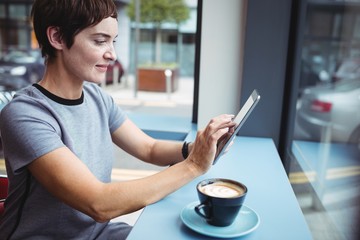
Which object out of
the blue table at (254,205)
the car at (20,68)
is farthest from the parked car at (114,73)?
the blue table at (254,205)

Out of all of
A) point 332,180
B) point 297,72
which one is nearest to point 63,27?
point 297,72

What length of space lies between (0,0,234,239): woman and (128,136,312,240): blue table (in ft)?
0.23

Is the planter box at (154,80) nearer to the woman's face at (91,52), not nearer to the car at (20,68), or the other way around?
the car at (20,68)

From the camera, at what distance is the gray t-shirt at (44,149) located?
0.91 meters

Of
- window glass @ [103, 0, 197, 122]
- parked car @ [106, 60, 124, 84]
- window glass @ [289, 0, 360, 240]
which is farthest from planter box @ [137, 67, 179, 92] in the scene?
window glass @ [289, 0, 360, 240]

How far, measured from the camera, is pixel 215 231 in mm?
828

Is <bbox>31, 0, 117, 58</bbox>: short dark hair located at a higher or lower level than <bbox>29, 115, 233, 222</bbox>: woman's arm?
higher

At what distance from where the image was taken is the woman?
875mm

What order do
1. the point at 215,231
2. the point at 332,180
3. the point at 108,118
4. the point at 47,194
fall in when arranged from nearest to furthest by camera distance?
the point at 215,231, the point at 47,194, the point at 108,118, the point at 332,180

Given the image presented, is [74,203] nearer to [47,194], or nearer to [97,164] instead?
[47,194]

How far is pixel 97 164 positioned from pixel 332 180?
2.32 m

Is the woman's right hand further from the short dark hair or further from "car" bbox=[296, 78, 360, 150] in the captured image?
"car" bbox=[296, 78, 360, 150]

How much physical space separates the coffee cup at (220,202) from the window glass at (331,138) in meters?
0.96

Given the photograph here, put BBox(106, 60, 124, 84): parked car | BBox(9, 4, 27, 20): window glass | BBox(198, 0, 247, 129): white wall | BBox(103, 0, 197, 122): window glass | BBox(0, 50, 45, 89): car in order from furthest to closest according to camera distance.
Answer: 1. BBox(9, 4, 27, 20): window glass
2. BBox(103, 0, 197, 122): window glass
3. BBox(106, 60, 124, 84): parked car
4. BBox(0, 50, 45, 89): car
5. BBox(198, 0, 247, 129): white wall
